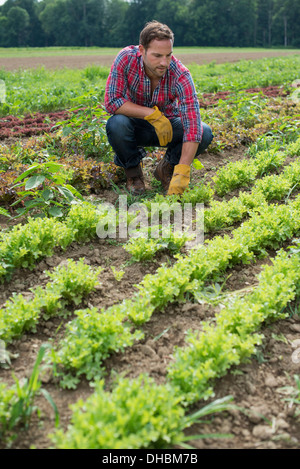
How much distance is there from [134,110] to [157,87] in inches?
13.2

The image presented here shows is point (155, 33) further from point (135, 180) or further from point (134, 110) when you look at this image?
point (135, 180)

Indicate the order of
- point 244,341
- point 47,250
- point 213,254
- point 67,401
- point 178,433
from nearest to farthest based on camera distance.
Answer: point 178,433 → point 67,401 → point 244,341 → point 213,254 → point 47,250

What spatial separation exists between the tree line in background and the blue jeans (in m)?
58.9

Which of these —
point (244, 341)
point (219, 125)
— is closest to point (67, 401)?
point (244, 341)

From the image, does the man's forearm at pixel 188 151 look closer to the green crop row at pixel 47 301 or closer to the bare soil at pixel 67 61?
the green crop row at pixel 47 301

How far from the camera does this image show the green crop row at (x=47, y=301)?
2320 mm

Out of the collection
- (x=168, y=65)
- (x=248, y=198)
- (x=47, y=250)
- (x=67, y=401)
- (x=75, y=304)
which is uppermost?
(x=168, y=65)

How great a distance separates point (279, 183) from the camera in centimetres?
420

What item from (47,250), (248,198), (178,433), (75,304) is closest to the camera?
(178,433)

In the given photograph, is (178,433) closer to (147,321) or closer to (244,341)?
(244,341)

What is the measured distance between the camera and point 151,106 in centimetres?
433

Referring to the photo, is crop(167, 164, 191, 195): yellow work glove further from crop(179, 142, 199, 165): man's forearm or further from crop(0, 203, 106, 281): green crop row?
crop(0, 203, 106, 281): green crop row

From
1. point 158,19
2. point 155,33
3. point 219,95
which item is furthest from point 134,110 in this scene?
point 158,19

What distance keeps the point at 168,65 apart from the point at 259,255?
194 cm
